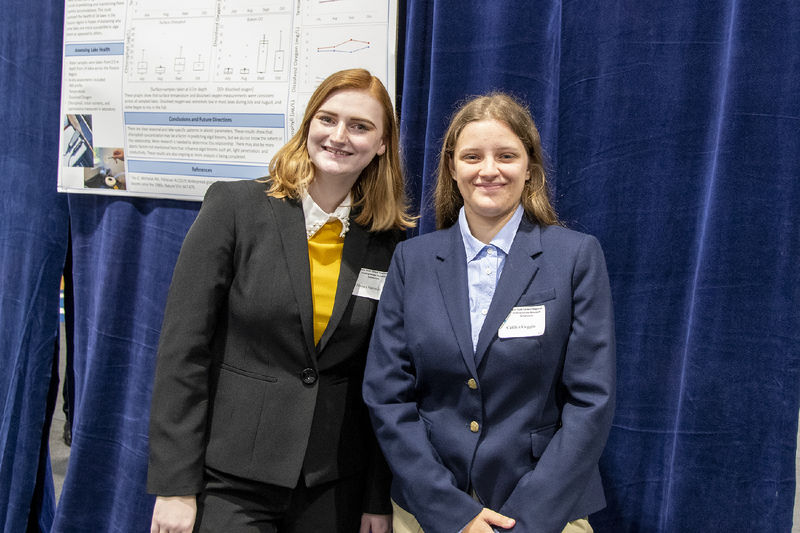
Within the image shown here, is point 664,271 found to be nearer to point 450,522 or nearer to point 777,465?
point 777,465

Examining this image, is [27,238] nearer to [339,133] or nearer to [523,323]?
[339,133]

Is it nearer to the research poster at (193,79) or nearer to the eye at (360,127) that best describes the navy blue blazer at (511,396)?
the eye at (360,127)

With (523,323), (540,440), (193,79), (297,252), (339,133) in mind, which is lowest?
(540,440)

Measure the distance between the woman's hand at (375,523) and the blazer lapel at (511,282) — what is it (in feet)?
1.72

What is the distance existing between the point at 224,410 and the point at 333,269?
16.0 inches

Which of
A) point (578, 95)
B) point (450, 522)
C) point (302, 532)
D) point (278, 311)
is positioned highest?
point (578, 95)

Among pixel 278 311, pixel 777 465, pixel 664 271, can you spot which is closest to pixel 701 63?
pixel 664 271

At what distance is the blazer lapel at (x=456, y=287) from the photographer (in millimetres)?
1141

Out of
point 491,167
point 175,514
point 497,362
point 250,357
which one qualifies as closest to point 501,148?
point 491,167

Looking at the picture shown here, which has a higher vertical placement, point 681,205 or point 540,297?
point 681,205

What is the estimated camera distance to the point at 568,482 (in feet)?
3.48

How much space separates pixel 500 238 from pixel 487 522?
56cm

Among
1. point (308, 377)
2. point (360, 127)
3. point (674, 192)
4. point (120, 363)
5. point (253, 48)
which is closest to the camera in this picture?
point (308, 377)

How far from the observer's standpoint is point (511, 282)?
1151 millimetres
